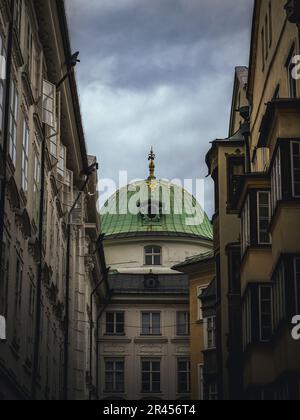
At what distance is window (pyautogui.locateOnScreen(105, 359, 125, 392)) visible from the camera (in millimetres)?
71000

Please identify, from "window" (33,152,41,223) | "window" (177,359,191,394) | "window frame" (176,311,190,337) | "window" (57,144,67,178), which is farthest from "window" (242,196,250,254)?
"window frame" (176,311,190,337)

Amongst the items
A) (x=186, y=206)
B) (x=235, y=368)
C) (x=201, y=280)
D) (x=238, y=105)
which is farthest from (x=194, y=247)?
(x=235, y=368)

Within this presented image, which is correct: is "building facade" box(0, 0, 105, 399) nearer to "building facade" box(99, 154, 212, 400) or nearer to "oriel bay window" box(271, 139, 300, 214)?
"oriel bay window" box(271, 139, 300, 214)

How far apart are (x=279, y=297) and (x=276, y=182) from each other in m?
2.89

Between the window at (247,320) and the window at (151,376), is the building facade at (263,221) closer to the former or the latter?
the window at (247,320)

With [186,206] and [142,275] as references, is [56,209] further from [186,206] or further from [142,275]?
[186,206]

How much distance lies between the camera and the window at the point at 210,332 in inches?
2282

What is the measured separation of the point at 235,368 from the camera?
39.9m

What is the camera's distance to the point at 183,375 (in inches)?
2827

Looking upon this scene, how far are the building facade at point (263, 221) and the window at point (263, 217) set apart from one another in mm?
30

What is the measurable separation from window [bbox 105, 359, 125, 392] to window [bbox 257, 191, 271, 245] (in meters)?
40.9

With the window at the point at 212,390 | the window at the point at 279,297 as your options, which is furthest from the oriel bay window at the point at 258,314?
the window at the point at 212,390

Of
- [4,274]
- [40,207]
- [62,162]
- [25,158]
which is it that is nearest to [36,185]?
[40,207]

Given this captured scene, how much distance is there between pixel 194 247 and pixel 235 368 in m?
41.2
